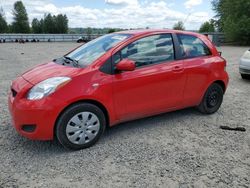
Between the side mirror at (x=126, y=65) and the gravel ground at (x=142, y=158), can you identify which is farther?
the side mirror at (x=126, y=65)

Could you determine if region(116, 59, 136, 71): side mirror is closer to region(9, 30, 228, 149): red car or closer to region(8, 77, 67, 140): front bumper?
region(9, 30, 228, 149): red car

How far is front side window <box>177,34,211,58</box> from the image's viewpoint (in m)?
4.89

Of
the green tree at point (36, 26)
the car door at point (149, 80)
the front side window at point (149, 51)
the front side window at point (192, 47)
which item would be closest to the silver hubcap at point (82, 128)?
the car door at point (149, 80)

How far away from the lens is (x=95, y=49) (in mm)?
4566

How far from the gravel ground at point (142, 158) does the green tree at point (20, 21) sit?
240 feet

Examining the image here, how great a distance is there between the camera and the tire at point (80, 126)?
3771 mm

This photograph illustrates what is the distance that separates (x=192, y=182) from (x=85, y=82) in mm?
1868

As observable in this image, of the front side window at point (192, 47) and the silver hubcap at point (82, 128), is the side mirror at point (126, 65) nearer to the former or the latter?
the silver hubcap at point (82, 128)

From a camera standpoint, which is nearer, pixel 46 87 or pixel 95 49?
pixel 46 87

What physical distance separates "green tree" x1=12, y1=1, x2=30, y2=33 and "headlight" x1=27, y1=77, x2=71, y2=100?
74.0m

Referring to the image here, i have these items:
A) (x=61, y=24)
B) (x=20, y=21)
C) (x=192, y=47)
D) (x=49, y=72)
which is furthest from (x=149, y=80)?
(x=20, y=21)

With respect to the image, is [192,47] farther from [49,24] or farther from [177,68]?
[49,24]

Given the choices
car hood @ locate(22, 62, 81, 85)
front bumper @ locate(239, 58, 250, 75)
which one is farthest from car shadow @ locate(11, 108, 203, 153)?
front bumper @ locate(239, 58, 250, 75)

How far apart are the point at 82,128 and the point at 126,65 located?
108 cm
